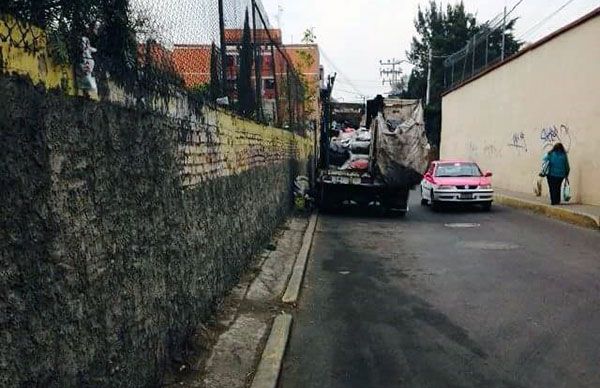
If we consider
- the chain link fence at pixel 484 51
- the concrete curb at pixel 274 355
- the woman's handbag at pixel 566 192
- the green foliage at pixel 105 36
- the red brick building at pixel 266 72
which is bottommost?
the concrete curb at pixel 274 355

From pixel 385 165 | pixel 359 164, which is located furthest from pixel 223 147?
pixel 359 164

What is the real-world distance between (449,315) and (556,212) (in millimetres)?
10854

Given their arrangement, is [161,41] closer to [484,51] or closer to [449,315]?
[449,315]

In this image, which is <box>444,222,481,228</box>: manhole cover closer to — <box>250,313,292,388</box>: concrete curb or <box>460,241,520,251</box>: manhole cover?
<box>460,241,520,251</box>: manhole cover

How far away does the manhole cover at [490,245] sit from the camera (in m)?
10.8

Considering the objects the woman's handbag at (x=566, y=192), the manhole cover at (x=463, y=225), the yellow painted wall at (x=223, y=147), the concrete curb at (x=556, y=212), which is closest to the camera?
the yellow painted wall at (x=223, y=147)

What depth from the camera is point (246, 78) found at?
910 cm

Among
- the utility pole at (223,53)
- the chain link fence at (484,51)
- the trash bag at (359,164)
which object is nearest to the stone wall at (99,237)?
the utility pole at (223,53)

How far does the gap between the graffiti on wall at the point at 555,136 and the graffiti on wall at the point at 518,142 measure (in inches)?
82.1

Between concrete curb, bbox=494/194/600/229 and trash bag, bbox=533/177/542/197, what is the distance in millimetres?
913

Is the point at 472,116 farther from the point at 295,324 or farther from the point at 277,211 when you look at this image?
the point at 295,324

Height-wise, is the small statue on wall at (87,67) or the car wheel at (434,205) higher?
the small statue on wall at (87,67)

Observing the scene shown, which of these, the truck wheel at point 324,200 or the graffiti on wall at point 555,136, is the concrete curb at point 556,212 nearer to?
the graffiti on wall at point 555,136

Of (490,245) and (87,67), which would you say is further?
(490,245)
